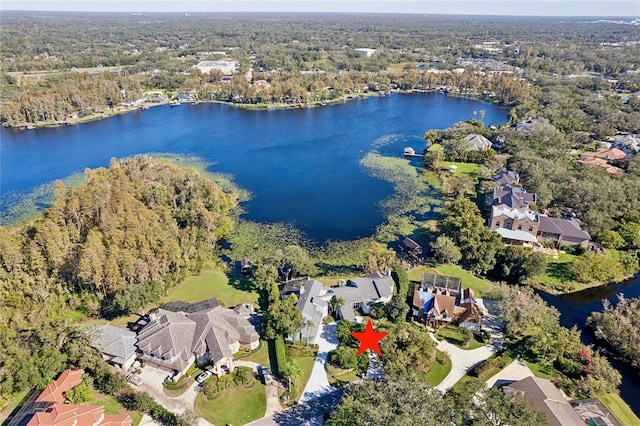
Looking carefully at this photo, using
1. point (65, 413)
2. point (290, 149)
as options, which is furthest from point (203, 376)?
point (290, 149)

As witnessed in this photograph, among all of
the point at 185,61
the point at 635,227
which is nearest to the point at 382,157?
the point at 635,227

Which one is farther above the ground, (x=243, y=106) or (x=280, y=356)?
(x=243, y=106)

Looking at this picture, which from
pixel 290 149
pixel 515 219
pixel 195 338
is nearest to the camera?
pixel 195 338

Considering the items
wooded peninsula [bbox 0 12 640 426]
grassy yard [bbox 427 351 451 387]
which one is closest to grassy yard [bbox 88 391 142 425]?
wooded peninsula [bbox 0 12 640 426]

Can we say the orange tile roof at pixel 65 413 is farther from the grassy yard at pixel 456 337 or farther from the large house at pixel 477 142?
the large house at pixel 477 142

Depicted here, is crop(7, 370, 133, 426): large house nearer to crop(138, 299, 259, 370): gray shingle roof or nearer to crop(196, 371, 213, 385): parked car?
crop(196, 371, 213, 385): parked car

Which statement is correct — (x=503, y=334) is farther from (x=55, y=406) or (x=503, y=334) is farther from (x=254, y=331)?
(x=55, y=406)

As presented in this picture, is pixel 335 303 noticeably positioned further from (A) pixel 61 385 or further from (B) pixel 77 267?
(B) pixel 77 267
